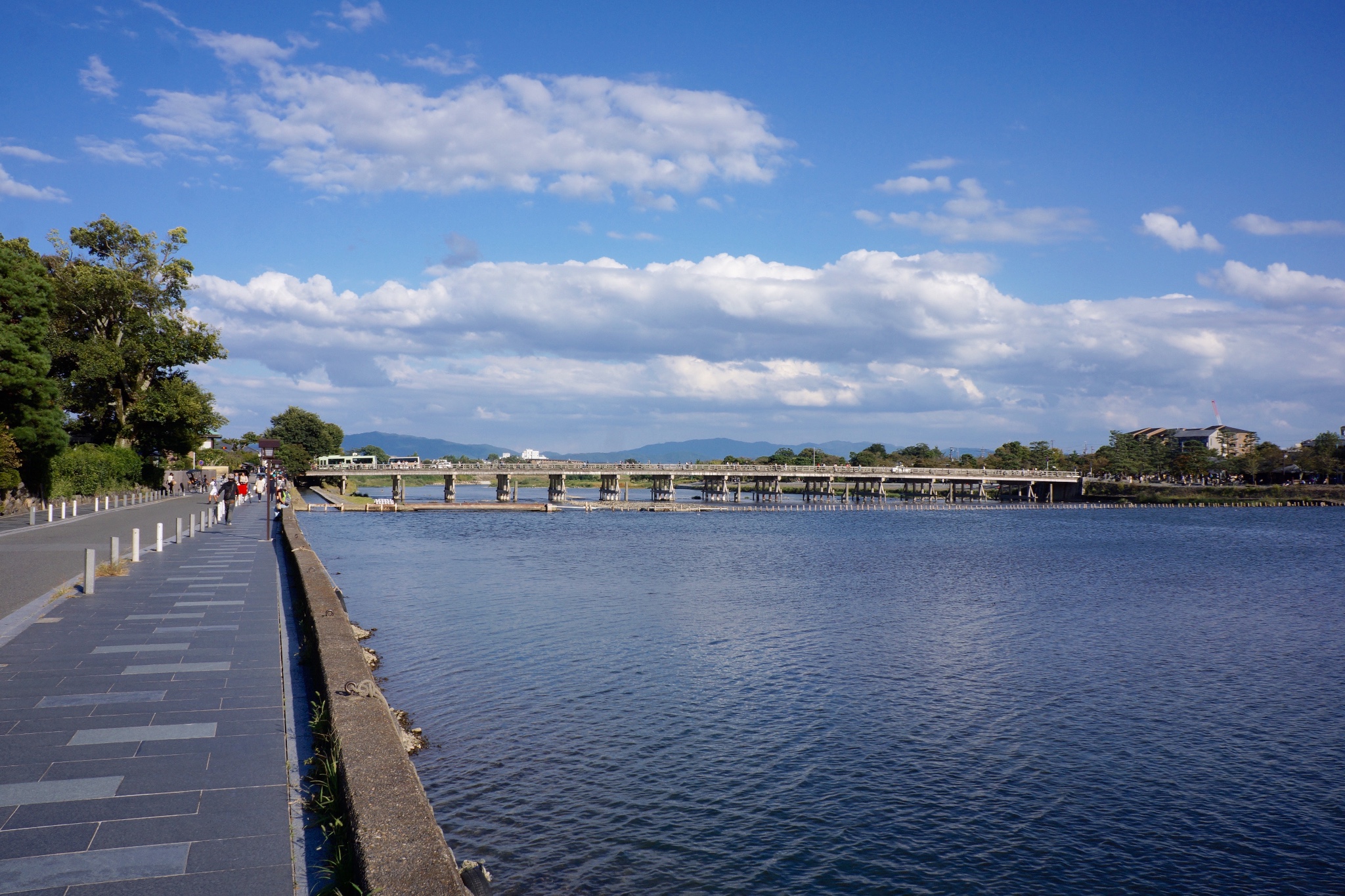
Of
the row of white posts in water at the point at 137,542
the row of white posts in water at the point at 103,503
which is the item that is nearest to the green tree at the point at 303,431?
the row of white posts in water at the point at 103,503

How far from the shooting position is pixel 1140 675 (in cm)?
1998

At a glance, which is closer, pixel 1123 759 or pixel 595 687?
pixel 1123 759

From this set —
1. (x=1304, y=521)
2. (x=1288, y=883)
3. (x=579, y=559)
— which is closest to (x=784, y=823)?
(x=1288, y=883)

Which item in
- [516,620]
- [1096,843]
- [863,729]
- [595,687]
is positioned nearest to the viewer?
[1096,843]

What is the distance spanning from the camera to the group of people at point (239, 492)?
41844mm

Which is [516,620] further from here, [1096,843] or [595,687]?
[1096,843]

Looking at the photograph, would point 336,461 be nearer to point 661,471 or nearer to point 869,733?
point 661,471

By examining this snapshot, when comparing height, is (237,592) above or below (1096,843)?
above

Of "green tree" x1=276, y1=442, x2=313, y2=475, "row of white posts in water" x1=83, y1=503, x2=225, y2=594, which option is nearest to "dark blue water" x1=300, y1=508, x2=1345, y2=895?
"row of white posts in water" x1=83, y1=503, x2=225, y2=594

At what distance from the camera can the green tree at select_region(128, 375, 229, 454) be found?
5969 centimetres

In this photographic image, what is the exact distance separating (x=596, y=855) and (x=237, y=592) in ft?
43.5

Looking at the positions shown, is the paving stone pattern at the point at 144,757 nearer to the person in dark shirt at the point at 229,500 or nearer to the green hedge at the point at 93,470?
the person in dark shirt at the point at 229,500

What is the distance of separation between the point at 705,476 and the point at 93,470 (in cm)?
9174

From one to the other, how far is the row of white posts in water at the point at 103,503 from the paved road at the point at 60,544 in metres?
0.68
